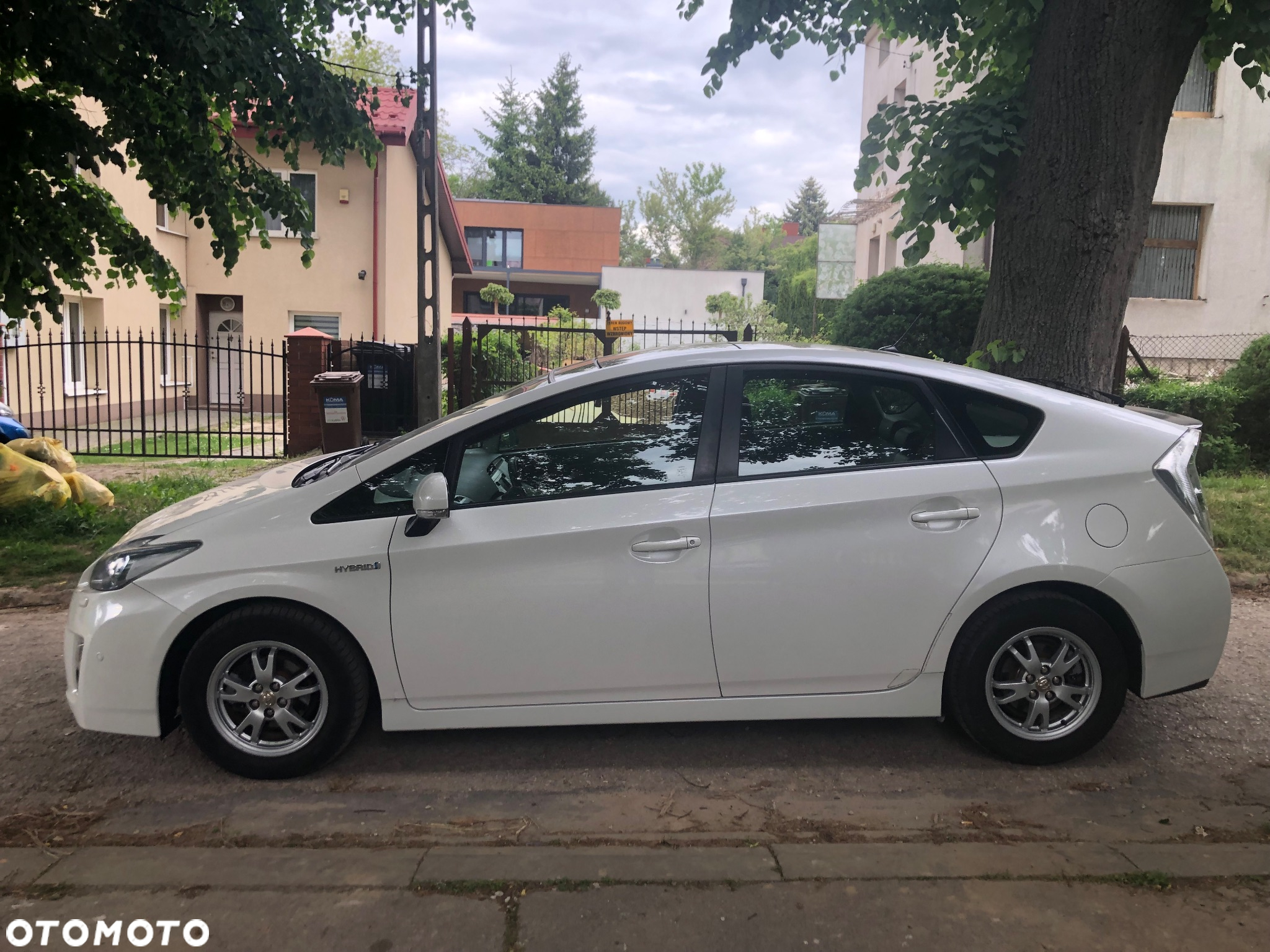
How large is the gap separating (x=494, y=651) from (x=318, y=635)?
26.1 inches

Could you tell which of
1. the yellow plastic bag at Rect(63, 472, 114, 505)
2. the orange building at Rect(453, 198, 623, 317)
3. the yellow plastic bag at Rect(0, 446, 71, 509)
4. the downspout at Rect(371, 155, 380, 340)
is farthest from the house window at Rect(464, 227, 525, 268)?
the yellow plastic bag at Rect(0, 446, 71, 509)

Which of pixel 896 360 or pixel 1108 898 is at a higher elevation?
pixel 896 360

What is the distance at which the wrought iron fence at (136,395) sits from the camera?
Answer: 12969mm

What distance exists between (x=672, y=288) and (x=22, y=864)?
125 ft

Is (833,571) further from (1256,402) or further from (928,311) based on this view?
(928,311)

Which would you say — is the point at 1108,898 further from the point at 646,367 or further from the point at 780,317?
the point at 780,317

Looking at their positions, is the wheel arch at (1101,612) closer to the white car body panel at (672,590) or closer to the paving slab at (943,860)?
the white car body panel at (672,590)

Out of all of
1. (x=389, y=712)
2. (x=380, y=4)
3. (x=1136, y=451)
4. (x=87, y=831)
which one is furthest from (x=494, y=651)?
(x=380, y=4)

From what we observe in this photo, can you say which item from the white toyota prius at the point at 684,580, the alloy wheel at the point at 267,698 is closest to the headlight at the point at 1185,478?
the white toyota prius at the point at 684,580

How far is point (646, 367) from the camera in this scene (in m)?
3.97

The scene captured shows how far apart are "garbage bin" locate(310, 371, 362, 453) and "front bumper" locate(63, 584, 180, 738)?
7694 millimetres

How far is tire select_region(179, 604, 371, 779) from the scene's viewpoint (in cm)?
362

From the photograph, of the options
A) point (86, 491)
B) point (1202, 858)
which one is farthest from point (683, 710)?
point (86, 491)

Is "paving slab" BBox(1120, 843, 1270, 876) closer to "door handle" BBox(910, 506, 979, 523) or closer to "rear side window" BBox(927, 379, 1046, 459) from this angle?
"door handle" BBox(910, 506, 979, 523)
